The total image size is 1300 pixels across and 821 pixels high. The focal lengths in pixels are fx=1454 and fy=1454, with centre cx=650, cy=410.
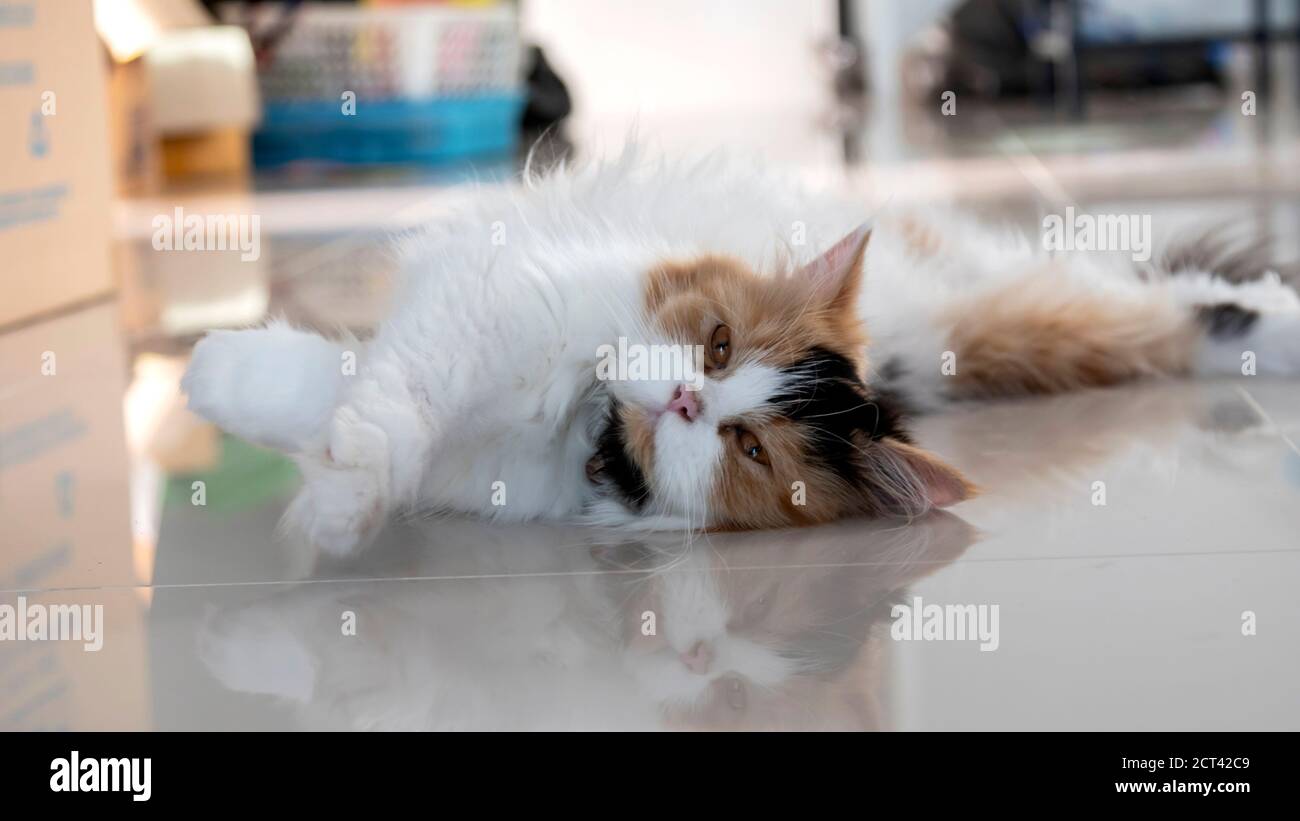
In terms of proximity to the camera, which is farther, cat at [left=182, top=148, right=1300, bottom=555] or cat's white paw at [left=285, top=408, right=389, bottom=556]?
cat at [left=182, top=148, right=1300, bottom=555]

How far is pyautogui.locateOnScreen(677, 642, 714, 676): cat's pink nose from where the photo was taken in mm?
1223

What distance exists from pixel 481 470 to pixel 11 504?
1.89ft

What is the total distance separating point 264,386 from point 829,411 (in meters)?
0.63

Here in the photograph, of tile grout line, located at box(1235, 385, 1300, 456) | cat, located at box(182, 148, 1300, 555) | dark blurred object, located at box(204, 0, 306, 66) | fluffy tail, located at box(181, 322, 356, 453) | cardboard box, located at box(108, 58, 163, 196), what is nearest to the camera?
cat, located at box(182, 148, 1300, 555)

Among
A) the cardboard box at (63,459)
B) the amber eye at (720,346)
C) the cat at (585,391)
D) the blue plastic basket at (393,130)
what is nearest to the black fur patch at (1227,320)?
the cat at (585,391)

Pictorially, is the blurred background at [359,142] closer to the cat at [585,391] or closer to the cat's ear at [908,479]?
the cat at [585,391]

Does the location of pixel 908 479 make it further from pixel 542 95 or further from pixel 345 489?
pixel 542 95

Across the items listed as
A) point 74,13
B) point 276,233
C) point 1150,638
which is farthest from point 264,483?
point 276,233

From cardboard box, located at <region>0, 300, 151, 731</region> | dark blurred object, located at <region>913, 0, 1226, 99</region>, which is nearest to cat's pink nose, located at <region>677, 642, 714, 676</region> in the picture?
cardboard box, located at <region>0, 300, 151, 731</region>

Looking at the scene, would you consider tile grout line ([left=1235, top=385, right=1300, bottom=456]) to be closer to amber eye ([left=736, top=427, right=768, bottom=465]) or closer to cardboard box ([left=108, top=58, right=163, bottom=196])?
amber eye ([left=736, top=427, right=768, bottom=465])

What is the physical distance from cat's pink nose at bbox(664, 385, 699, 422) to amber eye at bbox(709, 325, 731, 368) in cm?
Answer: 7

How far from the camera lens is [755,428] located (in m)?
1.53
